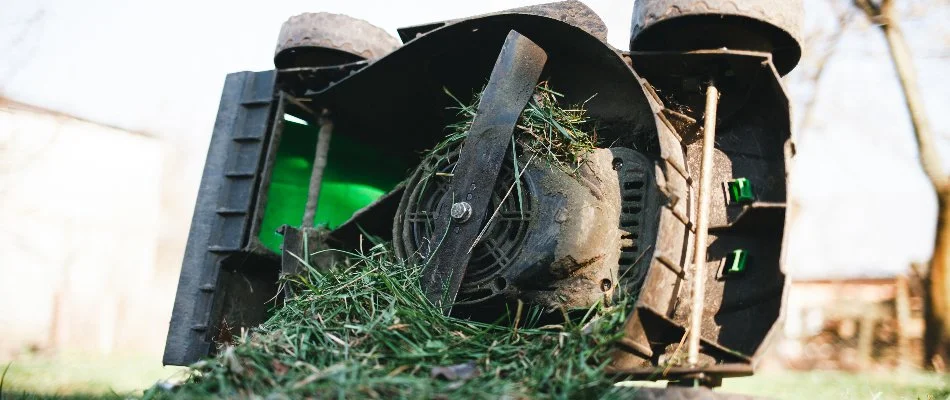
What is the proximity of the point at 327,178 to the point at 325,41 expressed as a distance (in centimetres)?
104

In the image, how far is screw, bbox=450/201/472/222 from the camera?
388 centimetres

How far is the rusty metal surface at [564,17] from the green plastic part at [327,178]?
129cm

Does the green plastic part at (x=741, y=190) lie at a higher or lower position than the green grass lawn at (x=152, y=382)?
higher

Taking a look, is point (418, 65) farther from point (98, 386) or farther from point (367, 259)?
point (98, 386)

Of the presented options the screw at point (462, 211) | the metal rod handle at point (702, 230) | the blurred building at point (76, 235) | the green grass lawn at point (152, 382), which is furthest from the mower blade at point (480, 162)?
the blurred building at point (76, 235)

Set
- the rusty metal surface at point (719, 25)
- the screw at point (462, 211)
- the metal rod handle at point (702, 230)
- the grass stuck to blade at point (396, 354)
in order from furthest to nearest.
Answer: the screw at point (462, 211) → the rusty metal surface at point (719, 25) → the metal rod handle at point (702, 230) → the grass stuck to blade at point (396, 354)

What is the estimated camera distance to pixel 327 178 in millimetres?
5805

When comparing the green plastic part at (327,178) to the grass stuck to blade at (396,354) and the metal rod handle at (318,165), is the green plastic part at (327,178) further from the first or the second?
the grass stuck to blade at (396,354)

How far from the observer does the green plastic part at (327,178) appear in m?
5.50

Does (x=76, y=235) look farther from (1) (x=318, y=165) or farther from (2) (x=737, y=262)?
(2) (x=737, y=262)

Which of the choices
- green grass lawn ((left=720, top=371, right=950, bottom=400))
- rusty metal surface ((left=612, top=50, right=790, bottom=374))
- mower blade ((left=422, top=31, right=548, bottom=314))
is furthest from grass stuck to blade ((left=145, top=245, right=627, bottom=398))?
green grass lawn ((left=720, top=371, right=950, bottom=400))

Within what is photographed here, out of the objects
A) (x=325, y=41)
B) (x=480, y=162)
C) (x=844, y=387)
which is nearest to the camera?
(x=480, y=162)

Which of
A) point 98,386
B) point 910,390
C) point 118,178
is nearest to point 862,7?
point 910,390

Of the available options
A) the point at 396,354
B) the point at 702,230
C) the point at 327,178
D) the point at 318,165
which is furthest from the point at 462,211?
the point at 327,178
